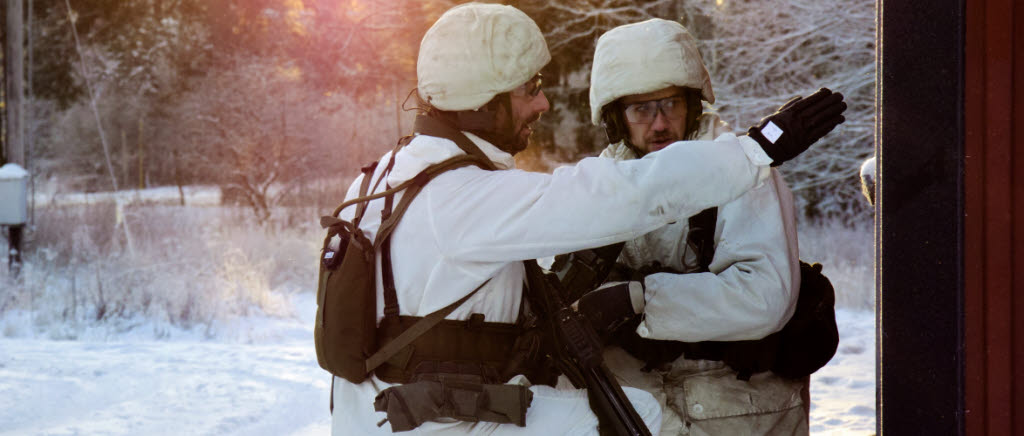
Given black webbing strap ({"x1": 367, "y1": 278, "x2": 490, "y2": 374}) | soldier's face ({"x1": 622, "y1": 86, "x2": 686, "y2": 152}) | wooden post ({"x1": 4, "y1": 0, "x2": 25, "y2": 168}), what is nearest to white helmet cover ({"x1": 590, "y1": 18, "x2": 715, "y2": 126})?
soldier's face ({"x1": 622, "y1": 86, "x2": 686, "y2": 152})

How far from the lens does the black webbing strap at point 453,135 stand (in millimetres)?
2037

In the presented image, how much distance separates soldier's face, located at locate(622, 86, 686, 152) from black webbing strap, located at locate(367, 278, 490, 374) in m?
0.96

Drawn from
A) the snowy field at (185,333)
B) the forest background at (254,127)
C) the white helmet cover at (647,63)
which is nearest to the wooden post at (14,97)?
the forest background at (254,127)

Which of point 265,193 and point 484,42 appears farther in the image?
point 265,193

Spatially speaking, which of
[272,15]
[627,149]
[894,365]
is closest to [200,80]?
[272,15]

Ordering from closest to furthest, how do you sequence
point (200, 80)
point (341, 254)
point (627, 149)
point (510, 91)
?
point (341, 254), point (510, 91), point (627, 149), point (200, 80)

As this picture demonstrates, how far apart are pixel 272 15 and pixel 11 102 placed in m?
3.53

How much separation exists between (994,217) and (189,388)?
5015 mm

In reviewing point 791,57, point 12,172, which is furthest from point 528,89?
point 791,57

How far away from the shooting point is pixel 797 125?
6.16 ft

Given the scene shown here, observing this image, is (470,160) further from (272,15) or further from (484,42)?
(272,15)

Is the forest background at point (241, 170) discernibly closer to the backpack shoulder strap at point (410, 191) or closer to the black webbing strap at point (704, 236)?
the black webbing strap at point (704, 236)

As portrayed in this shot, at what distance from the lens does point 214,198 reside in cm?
1345

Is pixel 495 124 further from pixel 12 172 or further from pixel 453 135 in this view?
pixel 12 172
